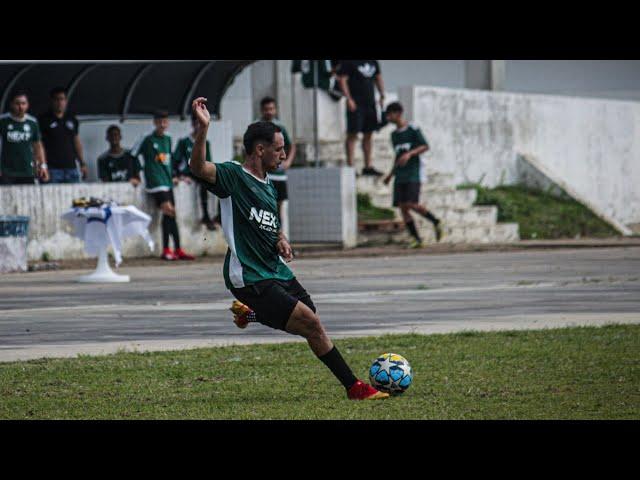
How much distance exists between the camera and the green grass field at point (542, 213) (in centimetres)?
2842

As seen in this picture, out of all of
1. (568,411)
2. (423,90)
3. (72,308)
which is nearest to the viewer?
(568,411)

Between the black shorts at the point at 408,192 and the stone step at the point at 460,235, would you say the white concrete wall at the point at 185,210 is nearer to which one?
the stone step at the point at 460,235

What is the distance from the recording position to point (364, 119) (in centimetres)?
2619

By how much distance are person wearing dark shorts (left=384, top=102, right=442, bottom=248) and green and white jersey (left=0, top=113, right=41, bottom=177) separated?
19.4 ft

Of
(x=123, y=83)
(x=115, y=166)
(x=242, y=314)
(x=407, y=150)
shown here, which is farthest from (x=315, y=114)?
(x=242, y=314)

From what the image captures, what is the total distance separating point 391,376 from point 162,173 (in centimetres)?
1337

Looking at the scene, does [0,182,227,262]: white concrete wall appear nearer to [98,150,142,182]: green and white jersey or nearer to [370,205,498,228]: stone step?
[98,150,142,182]: green and white jersey

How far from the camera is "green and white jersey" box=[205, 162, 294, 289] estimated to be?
9625 millimetres

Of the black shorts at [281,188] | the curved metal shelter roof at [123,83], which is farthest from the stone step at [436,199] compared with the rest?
the black shorts at [281,188]
